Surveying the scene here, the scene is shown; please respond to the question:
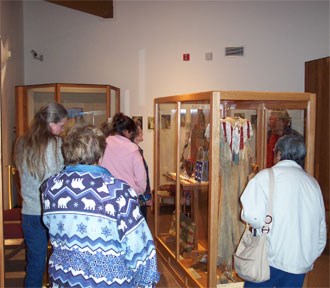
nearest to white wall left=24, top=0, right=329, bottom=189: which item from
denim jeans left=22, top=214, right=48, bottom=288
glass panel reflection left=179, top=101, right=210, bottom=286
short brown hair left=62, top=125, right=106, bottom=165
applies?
glass panel reflection left=179, top=101, right=210, bottom=286

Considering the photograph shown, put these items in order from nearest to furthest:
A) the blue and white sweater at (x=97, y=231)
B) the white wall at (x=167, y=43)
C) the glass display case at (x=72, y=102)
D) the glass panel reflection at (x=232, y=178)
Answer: the blue and white sweater at (x=97, y=231)
the glass panel reflection at (x=232, y=178)
the glass display case at (x=72, y=102)
the white wall at (x=167, y=43)

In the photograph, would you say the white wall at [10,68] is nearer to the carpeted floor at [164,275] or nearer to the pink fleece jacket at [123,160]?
the carpeted floor at [164,275]

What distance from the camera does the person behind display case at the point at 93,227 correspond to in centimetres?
160

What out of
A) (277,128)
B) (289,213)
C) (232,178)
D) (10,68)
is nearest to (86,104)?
(10,68)

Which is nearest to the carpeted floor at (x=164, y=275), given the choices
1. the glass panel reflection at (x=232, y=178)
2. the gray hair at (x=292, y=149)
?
the glass panel reflection at (x=232, y=178)

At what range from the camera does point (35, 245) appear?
2.60 meters

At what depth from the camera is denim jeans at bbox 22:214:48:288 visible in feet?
8.44

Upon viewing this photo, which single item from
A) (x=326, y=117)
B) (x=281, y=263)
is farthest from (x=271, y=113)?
(x=326, y=117)

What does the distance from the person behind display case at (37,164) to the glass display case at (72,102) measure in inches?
126

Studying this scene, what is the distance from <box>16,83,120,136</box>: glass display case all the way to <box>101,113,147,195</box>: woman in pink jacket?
253cm

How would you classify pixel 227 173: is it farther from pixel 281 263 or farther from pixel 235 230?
pixel 281 263

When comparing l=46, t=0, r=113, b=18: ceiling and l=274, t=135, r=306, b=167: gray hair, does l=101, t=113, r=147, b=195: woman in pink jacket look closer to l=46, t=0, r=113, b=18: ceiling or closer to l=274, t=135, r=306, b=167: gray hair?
l=274, t=135, r=306, b=167: gray hair

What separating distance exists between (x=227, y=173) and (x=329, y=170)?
224 cm

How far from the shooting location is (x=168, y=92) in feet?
22.0
